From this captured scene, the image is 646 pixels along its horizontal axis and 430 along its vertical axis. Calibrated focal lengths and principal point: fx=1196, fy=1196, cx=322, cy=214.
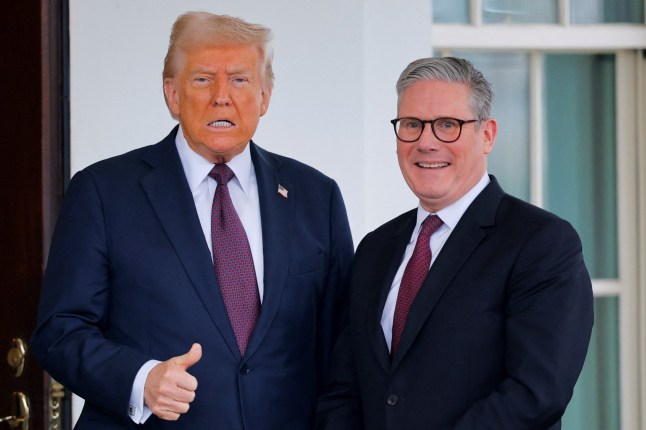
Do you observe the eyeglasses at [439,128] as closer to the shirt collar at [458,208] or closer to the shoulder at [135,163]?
the shirt collar at [458,208]

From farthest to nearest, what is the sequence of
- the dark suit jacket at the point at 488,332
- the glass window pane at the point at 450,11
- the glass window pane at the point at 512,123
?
the glass window pane at the point at 512,123 → the glass window pane at the point at 450,11 → the dark suit jacket at the point at 488,332

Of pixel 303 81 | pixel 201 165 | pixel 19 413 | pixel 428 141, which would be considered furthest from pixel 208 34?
pixel 19 413

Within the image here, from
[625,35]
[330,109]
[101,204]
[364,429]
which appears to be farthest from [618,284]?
[101,204]

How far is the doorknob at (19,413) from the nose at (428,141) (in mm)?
1343

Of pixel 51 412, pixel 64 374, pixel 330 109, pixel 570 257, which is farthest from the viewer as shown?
pixel 330 109

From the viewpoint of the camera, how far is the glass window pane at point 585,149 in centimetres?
406

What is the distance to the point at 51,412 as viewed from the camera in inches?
121

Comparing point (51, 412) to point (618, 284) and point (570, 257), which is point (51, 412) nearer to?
point (570, 257)

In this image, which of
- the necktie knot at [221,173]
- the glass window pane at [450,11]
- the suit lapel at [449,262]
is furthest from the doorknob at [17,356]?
the glass window pane at [450,11]

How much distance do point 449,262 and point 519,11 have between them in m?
1.91

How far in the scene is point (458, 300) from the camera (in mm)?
2221

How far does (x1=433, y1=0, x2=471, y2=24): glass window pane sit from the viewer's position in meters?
3.92

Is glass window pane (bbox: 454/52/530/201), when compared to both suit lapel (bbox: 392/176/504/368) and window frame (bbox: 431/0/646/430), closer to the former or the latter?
window frame (bbox: 431/0/646/430)

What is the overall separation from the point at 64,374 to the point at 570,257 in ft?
3.29
